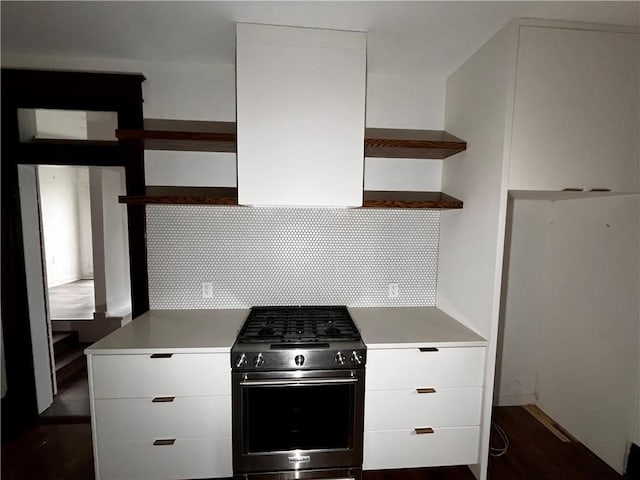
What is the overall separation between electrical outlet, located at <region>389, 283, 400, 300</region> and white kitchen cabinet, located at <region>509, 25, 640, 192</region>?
996 millimetres

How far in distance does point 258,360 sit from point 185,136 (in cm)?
127

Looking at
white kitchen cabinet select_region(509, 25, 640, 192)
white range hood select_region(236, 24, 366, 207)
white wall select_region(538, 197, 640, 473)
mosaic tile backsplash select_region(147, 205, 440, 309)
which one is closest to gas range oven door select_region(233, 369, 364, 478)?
mosaic tile backsplash select_region(147, 205, 440, 309)

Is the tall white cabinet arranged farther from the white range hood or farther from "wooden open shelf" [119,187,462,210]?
the white range hood

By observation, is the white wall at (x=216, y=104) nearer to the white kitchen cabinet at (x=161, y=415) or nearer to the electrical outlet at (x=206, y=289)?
the electrical outlet at (x=206, y=289)

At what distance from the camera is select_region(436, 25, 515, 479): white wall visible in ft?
5.09

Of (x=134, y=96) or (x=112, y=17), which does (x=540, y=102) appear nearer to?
(x=112, y=17)

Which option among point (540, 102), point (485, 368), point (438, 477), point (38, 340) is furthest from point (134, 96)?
point (438, 477)

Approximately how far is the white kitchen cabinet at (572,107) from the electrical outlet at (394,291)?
100 cm

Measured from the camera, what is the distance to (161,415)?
1.56 metres

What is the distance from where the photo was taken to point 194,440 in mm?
1580

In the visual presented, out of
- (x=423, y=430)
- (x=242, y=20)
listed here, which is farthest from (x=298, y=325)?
(x=242, y=20)

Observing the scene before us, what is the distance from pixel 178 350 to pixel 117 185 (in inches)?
115

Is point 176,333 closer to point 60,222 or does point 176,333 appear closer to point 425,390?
point 425,390

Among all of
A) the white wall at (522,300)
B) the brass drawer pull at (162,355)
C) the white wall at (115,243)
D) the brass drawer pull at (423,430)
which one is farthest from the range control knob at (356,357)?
the white wall at (115,243)
